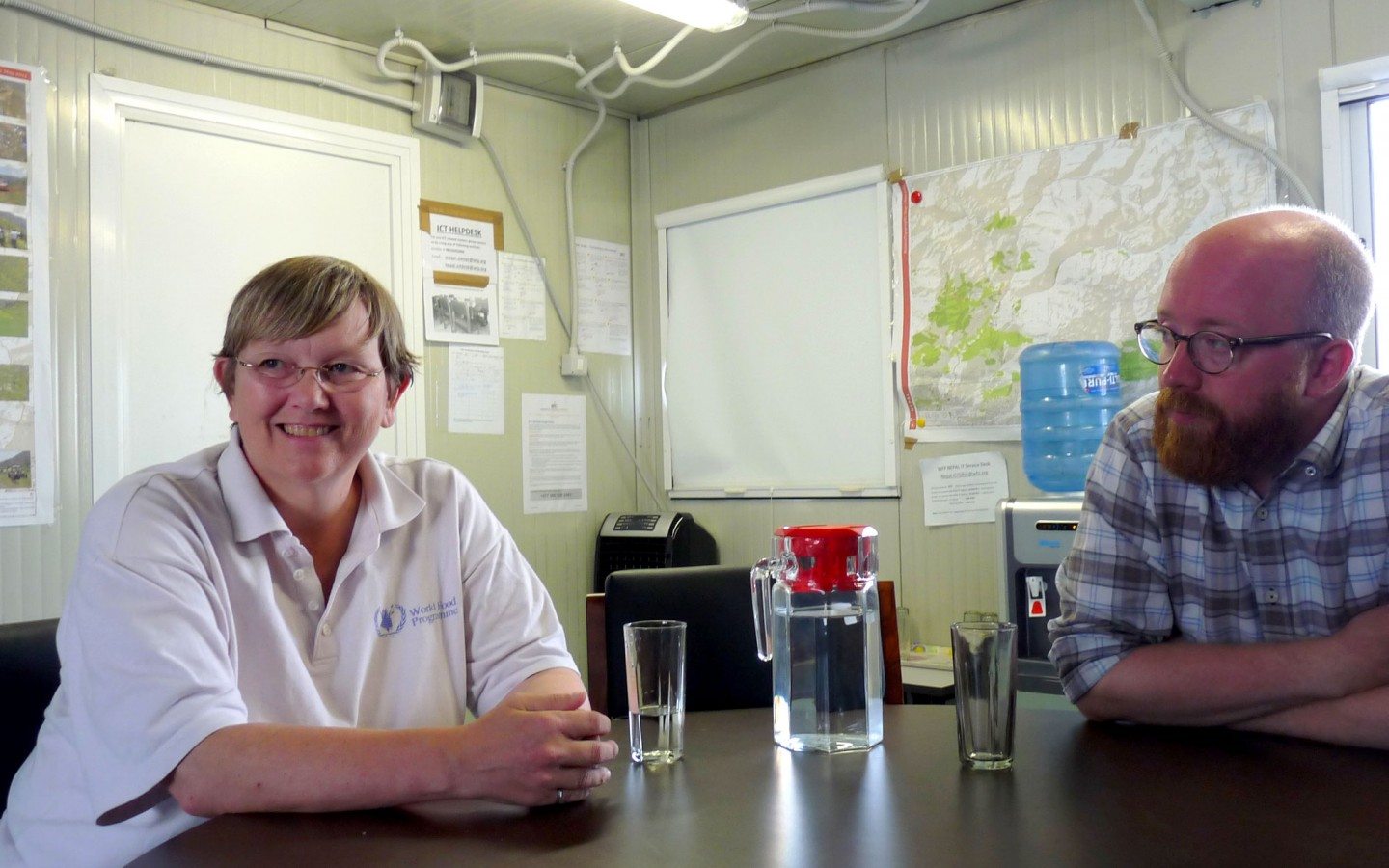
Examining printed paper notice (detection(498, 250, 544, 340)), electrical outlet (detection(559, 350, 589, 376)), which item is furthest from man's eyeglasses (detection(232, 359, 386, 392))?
electrical outlet (detection(559, 350, 589, 376))

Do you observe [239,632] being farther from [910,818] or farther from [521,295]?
[521,295]

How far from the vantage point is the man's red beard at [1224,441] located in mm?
1498

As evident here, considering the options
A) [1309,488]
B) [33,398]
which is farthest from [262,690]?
[33,398]

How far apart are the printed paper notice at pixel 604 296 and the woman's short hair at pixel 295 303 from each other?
8.04 feet

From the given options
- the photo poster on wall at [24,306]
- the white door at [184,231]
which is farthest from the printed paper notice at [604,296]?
the photo poster on wall at [24,306]

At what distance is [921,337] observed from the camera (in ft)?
11.1

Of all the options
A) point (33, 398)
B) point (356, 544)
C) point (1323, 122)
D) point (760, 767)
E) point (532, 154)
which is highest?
point (532, 154)

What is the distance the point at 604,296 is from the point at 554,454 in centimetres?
62

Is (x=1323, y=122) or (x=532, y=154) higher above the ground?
(x=532, y=154)

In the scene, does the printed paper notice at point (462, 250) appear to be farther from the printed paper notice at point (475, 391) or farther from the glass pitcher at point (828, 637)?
the glass pitcher at point (828, 637)

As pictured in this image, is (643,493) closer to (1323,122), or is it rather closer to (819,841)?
(1323,122)

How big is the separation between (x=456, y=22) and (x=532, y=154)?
643 mm

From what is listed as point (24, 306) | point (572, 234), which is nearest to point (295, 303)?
point (24, 306)

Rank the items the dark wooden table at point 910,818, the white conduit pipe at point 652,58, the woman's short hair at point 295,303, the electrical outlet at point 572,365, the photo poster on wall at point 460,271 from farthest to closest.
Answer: the electrical outlet at point 572,365
the photo poster on wall at point 460,271
the white conduit pipe at point 652,58
the woman's short hair at point 295,303
the dark wooden table at point 910,818
